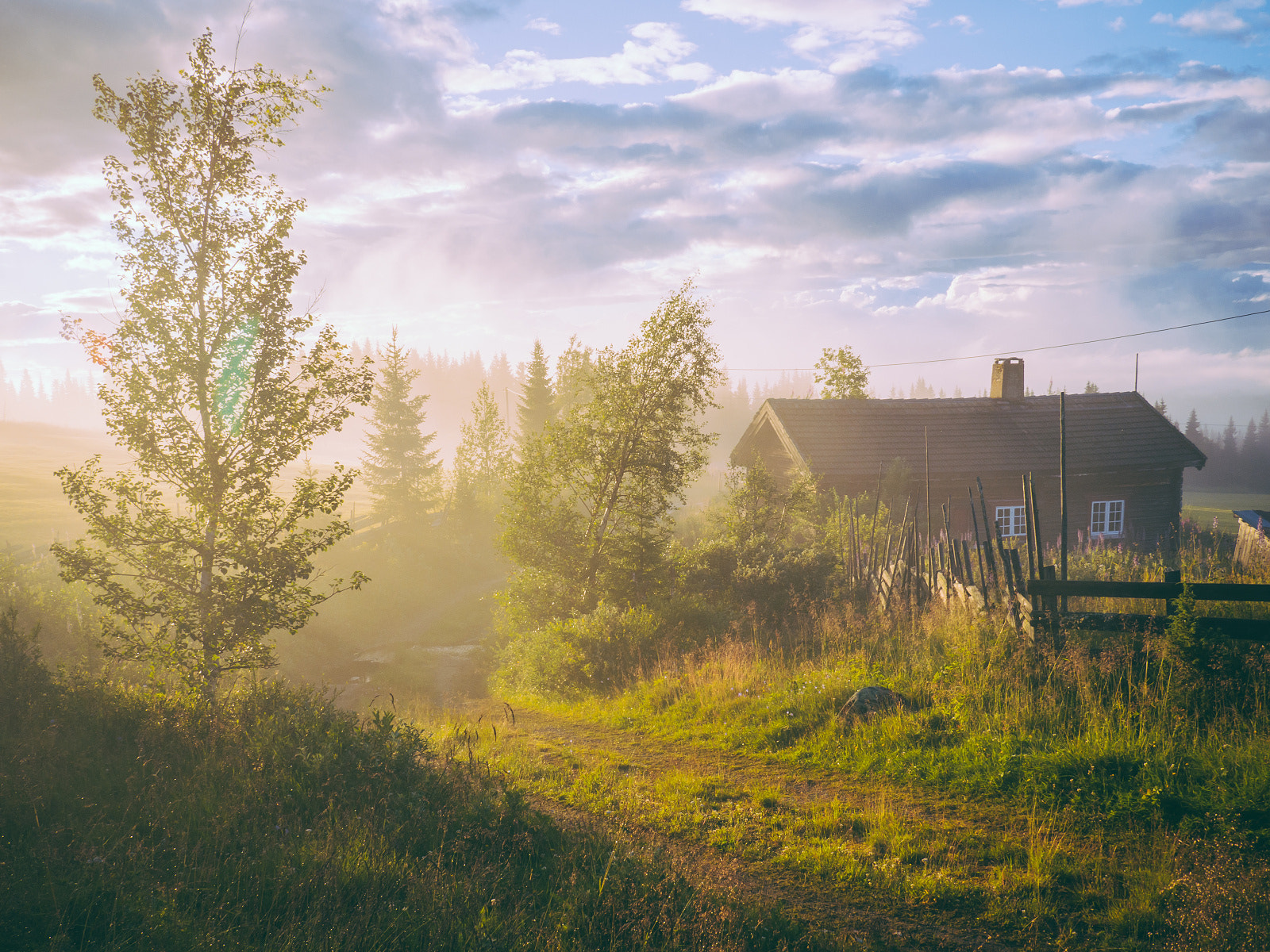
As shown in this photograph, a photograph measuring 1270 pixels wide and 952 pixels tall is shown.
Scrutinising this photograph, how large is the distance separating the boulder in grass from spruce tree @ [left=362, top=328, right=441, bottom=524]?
30.9 metres

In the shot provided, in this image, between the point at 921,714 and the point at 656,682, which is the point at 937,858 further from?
the point at 656,682

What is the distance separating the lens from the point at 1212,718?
6.59m

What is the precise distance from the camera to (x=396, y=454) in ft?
118

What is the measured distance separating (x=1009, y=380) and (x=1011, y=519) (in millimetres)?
7123

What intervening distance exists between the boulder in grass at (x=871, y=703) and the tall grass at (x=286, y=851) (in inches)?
155

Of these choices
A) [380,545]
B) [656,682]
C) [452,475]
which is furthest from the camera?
[452,475]

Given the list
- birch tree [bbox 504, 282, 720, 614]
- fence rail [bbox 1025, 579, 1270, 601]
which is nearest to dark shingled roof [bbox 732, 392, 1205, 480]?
birch tree [bbox 504, 282, 720, 614]

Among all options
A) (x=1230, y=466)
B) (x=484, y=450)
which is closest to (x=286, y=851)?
(x=484, y=450)

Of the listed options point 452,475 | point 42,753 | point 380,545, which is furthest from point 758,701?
point 452,475

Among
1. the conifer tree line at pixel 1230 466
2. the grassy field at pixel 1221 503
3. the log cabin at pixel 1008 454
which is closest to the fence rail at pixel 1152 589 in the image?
the log cabin at pixel 1008 454

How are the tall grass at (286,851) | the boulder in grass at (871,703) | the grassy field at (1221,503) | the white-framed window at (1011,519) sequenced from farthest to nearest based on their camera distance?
the grassy field at (1221,503) < the white-framed window at (1011,519) < the boulder in grass at (871,703) < the tall grass at (286,851)

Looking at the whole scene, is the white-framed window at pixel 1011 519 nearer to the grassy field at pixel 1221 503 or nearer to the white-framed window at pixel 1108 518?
the white-framed window at pixel 1108 518

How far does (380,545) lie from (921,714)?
29584 mm

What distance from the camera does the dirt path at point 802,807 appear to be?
174 inches
